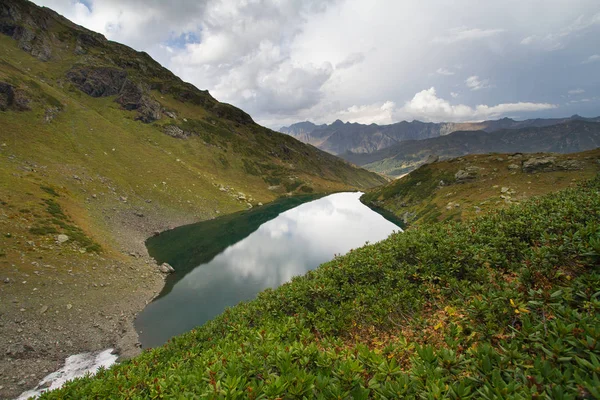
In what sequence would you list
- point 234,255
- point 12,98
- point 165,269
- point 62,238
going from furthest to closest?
1. point 12,98
2. point 234,255
3. point 165,269
4. point 62,238

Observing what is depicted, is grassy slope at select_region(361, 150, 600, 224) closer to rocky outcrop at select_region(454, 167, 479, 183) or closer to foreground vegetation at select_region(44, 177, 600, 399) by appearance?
rocky outcrop at select_region(454, 167, 479, 183)

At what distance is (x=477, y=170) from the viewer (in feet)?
257

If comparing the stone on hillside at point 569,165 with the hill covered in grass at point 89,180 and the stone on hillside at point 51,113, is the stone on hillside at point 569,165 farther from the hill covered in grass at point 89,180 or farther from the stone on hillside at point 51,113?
the stone on hillside at point 51,113

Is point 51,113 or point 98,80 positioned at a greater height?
point 98,80

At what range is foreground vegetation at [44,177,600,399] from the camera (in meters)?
4.08

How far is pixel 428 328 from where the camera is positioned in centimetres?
800

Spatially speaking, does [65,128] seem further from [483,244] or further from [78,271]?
[483,244]

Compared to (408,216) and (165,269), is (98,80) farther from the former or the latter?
(408,216)

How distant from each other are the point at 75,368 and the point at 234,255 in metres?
32.0

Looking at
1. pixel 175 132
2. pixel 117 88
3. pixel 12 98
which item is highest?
pixel 117 88

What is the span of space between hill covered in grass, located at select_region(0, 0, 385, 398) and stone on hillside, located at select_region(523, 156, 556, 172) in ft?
286

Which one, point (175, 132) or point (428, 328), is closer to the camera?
point (428, 328)

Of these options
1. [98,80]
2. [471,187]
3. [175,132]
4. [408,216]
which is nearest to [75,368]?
[408,216]

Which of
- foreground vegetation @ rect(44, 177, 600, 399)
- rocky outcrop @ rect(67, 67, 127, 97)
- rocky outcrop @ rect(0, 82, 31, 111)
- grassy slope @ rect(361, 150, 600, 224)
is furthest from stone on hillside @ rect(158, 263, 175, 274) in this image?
rocky outcrop @ rect(67, 67, 127, 97)
